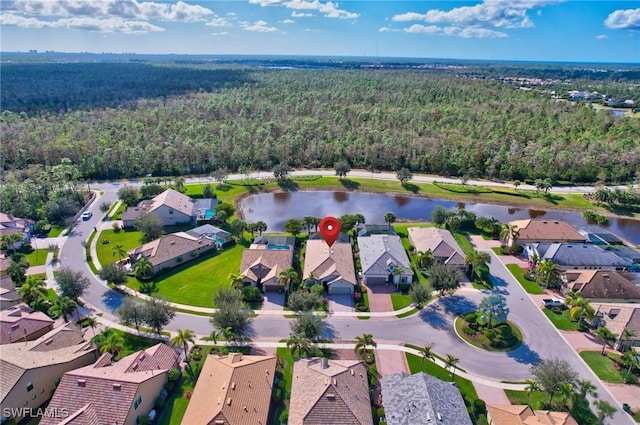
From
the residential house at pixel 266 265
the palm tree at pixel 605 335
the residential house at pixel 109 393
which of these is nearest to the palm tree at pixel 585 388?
the palm tree at pixel 605 335

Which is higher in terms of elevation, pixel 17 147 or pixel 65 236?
pixel 17 147

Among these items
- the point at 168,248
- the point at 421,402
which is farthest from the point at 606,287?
the point at 168,248

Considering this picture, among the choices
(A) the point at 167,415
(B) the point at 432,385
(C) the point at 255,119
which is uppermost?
(C) the point at 255,119

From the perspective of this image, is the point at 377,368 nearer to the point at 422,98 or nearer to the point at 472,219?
the point at 472,219

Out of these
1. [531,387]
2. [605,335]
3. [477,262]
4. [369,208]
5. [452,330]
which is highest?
[477,262]

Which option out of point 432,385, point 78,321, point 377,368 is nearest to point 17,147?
point 78,321

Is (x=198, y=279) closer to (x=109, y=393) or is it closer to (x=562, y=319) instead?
(x=109, y=393)
